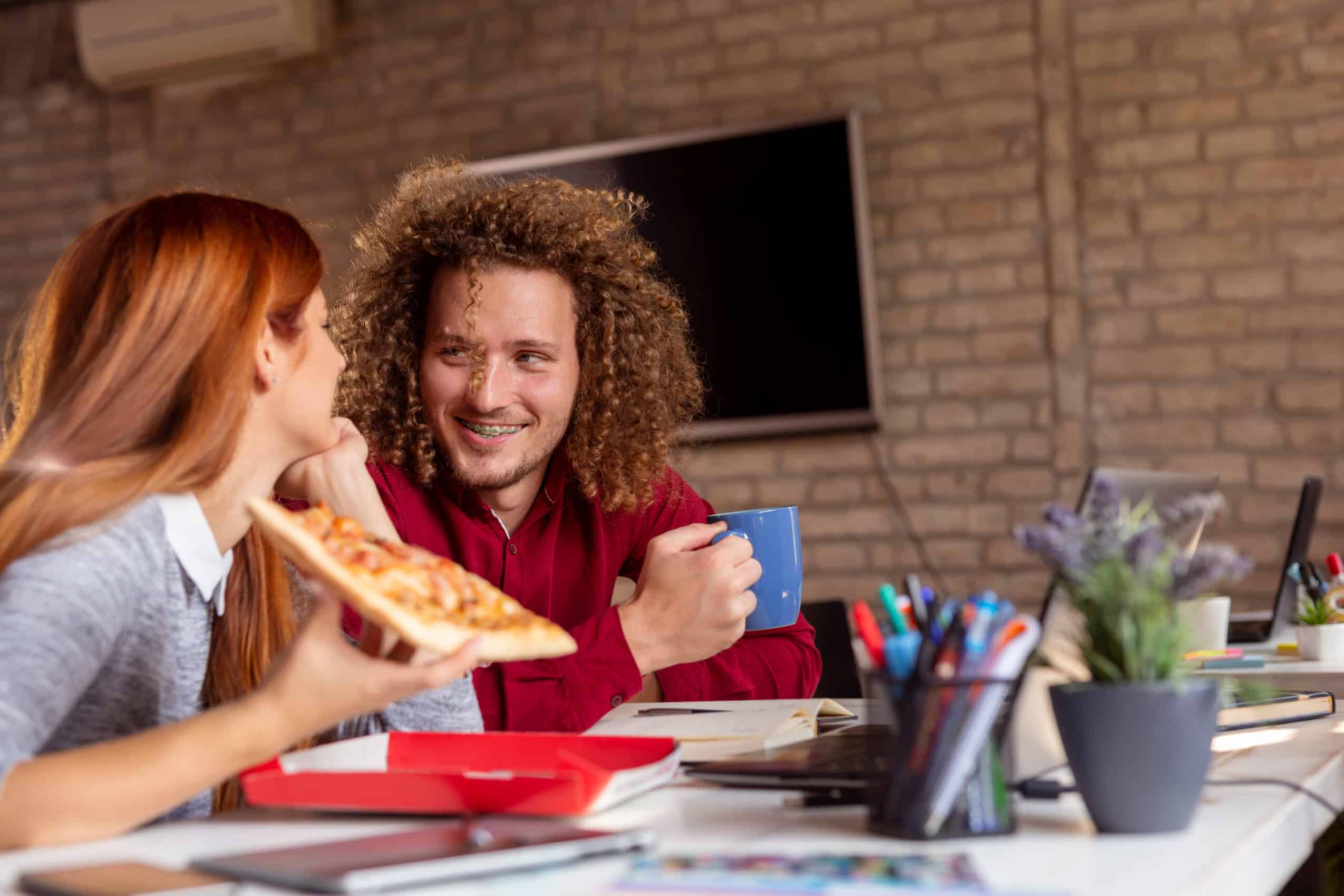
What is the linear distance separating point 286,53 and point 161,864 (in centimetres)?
388

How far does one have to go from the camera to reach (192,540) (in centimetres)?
117

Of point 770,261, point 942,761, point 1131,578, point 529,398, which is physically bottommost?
point 942,761

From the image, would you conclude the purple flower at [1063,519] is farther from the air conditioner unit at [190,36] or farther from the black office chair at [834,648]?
the air conditioner unit at [190,36]

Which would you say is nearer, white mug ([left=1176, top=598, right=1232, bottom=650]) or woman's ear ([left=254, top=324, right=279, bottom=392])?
woman's ear ([left=254, top=324, right=279, bottom=392])

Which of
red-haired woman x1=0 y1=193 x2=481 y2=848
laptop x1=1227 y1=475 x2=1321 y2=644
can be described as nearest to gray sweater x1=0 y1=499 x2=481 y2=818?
red-haired woman x1=0 y1=193 x2=481 y2=848

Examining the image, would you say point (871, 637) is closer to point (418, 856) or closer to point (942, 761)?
point (942, 761)

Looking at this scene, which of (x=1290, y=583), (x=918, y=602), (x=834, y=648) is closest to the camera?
(x=918, y=602)

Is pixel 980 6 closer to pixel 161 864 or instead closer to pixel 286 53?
pixel 286 53

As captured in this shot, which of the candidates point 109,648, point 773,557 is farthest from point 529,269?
point 109,648

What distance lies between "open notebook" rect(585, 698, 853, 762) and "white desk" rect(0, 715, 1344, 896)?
7.3 inches

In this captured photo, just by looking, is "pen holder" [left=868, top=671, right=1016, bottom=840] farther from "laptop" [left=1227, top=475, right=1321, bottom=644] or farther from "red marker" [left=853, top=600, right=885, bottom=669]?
"laptop" [left=1227, top=475, right=1321, bottom=644]

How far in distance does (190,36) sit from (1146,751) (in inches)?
167

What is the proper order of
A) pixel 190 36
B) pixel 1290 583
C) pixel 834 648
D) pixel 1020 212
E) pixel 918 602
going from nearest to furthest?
1. pixel 918 602
2. pixel 1290 583
3. pixel 834 648
4. pixel 1020 212
5. pixel 190 36

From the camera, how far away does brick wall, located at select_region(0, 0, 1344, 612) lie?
3.37 meters
